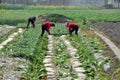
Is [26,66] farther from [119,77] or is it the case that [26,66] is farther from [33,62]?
[119,77]

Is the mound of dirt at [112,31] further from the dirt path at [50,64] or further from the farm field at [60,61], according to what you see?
the dirt path at [50,64]

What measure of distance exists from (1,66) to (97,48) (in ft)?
17.0

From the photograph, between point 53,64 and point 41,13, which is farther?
point 41,13

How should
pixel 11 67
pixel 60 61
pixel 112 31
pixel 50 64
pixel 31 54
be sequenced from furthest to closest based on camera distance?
pixel 112 31
pixel 31 54
pixel 60 61
pixel 50 64
pixel 11 67

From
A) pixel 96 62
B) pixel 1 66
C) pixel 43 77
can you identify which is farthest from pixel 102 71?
pixel 1 66

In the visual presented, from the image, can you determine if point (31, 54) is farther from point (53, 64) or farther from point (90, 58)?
point (90, 58)

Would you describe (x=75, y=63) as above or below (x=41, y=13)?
above

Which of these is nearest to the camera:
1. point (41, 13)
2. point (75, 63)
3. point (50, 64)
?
point (50, 64)

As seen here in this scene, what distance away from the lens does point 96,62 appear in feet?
46.2

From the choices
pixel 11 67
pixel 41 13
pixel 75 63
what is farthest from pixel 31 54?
pixel 41 13

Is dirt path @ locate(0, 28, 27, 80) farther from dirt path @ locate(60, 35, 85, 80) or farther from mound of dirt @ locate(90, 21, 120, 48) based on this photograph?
mound of dirt @ locate(90, 21, 120, 48)

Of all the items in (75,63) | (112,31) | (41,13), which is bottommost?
(41,13)

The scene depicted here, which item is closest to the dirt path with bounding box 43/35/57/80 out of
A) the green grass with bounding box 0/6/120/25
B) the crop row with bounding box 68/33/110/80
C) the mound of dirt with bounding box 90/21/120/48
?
the crop row with bounding box 68/33/110/80

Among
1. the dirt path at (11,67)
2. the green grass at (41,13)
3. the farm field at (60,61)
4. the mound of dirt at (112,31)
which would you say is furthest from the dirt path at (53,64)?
the green grass at (41,13)
